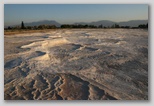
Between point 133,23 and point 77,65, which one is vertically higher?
point 133,23

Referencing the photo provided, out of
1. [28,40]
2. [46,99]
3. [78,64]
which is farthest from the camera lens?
[28,40]

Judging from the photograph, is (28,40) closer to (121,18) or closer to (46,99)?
(46,99)

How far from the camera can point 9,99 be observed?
268 cm

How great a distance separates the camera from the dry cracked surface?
2637mm

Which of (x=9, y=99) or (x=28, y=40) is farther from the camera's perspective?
(x=28, y=40)

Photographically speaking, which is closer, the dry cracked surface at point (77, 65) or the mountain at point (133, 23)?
the dry cracked surface at point (77, 65)

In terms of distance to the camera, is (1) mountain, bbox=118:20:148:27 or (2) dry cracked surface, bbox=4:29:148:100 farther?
(1) mountain, bbox=118:20:148:27

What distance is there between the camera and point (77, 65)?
2.82m

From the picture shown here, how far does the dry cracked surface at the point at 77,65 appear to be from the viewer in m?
2.64

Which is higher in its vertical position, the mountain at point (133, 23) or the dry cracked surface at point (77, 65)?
the mountain at point (133, 23)

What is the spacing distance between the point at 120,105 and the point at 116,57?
0.56 m

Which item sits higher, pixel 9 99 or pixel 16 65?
pixel 16 65

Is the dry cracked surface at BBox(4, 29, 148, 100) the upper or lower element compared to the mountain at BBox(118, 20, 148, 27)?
lower

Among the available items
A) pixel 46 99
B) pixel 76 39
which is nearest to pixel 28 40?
pixel 76 39
